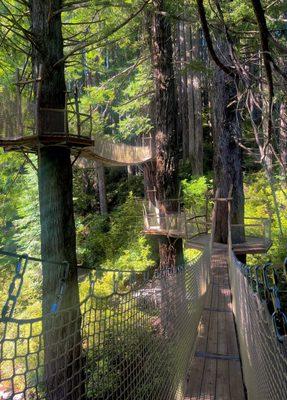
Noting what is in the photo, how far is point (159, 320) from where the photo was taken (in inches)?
92.5

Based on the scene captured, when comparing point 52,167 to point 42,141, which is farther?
point 52,167

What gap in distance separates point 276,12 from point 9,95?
3.26m

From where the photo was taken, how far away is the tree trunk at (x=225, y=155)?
26.0 ft

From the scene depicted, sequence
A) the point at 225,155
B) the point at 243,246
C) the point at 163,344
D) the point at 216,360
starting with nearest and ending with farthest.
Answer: the point at 163,344, the point at 216,360, the point at 243,246, the point at 225,155

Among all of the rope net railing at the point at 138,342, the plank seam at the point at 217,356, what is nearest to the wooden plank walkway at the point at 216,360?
the plank seam at the point at 217,356

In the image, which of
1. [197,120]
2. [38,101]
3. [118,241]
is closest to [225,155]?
[118,241]

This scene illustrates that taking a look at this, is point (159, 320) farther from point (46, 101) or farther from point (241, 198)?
point (241, 198)

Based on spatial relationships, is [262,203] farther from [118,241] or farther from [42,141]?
[42,141]

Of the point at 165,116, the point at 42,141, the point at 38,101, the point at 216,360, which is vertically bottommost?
the point at 216,360

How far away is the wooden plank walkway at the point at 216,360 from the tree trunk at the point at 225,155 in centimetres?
365

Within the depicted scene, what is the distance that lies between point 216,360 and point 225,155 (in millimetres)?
5639

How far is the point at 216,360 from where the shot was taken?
10.7 feet

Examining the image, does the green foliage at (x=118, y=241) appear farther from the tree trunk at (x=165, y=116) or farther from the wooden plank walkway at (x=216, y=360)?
the wooden plank walkway at (x=216, y=360)

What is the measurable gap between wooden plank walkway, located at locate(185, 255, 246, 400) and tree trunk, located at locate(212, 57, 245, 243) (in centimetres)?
365
